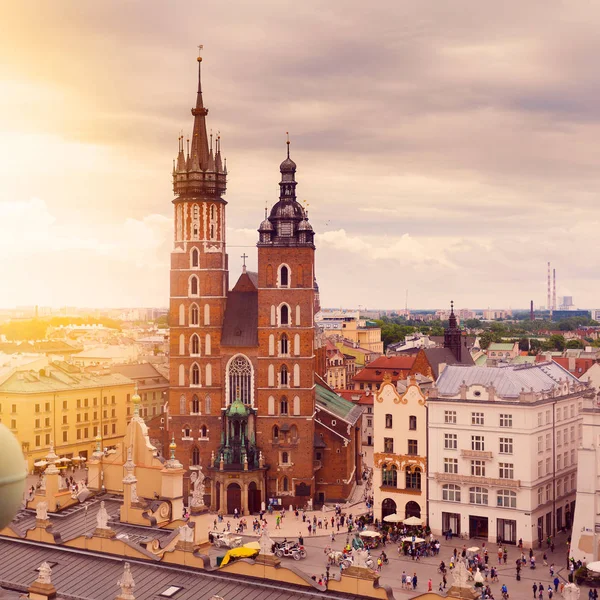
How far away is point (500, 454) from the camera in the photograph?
6831 centimetres

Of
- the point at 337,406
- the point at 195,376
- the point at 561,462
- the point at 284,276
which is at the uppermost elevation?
the point at 284,276

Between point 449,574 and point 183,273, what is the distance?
41903 millimetres

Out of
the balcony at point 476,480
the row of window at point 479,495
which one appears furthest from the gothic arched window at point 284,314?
the row of window at point 479,495

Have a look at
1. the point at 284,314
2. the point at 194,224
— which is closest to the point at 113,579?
the point at 284,314

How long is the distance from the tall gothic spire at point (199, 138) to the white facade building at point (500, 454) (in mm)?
33956

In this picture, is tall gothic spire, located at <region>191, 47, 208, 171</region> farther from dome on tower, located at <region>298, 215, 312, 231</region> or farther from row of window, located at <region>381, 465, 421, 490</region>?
row of window, located at <region>381, 465, 421, 490</region>

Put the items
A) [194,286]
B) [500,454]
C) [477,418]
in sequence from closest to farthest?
[500,454] → [477,418] → [194,286]

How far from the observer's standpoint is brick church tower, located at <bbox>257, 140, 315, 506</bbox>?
3332 inches

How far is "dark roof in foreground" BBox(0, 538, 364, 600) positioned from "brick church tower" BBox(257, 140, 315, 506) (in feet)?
165

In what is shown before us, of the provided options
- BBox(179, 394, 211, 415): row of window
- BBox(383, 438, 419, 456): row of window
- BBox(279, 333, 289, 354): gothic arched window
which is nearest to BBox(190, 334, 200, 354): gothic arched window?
BBox(179, 394, 211, 415): row of window

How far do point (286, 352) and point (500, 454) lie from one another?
82.9 ft

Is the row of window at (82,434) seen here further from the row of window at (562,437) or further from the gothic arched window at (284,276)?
the row of window at (562,437)

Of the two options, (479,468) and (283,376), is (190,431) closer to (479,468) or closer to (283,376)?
(283,376)

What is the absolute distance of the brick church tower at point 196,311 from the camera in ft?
286
